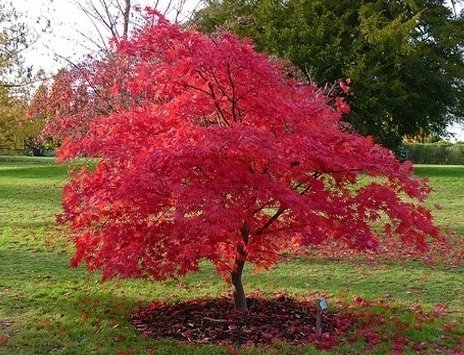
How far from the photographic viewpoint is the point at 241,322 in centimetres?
588

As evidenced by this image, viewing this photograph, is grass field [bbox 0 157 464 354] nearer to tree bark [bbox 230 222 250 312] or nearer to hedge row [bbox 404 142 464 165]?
tree bark [bbox 230 222 250 312]

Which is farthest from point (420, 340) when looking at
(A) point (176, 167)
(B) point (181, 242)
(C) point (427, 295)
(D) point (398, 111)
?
(D) point (398, 111)

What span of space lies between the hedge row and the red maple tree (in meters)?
30.2

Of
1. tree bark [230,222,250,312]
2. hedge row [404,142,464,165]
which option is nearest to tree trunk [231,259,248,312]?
tree bark [230,222,250,312]

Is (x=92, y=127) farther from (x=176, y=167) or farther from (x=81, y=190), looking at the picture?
(x=176, y=167)

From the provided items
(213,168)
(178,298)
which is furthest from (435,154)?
(213,168)

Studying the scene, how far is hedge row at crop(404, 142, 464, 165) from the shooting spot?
113ft

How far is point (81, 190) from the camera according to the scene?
17.5 feet

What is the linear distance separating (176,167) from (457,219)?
970cm

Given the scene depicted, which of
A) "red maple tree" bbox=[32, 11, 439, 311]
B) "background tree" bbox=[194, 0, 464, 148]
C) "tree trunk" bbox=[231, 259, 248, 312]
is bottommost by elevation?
"tree trunk" bbox=[231, 259, 248, 312]

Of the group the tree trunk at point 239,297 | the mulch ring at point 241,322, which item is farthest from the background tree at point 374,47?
the tree trunk at point 239,297

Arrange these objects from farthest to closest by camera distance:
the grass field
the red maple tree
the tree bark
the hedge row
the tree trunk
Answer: the hedge row
the tree trunk
the tree bark
the grass field
the red maple tree

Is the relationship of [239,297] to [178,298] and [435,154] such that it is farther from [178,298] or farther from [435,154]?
[435,154]

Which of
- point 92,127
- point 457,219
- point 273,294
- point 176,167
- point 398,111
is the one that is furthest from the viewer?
point 398,111
